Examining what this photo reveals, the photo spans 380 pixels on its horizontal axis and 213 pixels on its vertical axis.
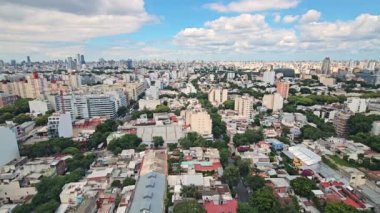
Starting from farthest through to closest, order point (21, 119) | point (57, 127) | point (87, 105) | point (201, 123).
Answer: point (87, 105) < point (21, 119) < point (201, 123) < point (57, 127)

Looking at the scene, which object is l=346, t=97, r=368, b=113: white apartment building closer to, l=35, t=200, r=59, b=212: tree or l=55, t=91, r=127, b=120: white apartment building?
l=55, t=91, r=127, b=120: white apartment building

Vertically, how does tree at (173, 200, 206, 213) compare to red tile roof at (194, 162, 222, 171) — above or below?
above

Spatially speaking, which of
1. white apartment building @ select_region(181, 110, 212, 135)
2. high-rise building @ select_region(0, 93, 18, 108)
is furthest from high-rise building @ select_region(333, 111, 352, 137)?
high-rise building @ select_region(0, 93, 18, 108)

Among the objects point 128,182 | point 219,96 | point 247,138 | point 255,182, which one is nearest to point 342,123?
point 247,138

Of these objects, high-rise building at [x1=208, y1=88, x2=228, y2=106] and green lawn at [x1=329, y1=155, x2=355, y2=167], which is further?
high-rise building at [x1=208, y1=88, x2=228, y2=106]

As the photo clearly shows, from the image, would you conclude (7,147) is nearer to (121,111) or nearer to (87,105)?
(87,105)

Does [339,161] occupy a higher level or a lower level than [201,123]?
lower

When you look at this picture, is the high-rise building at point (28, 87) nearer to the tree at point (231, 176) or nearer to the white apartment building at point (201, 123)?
the white apartment building at point (201, 123)
